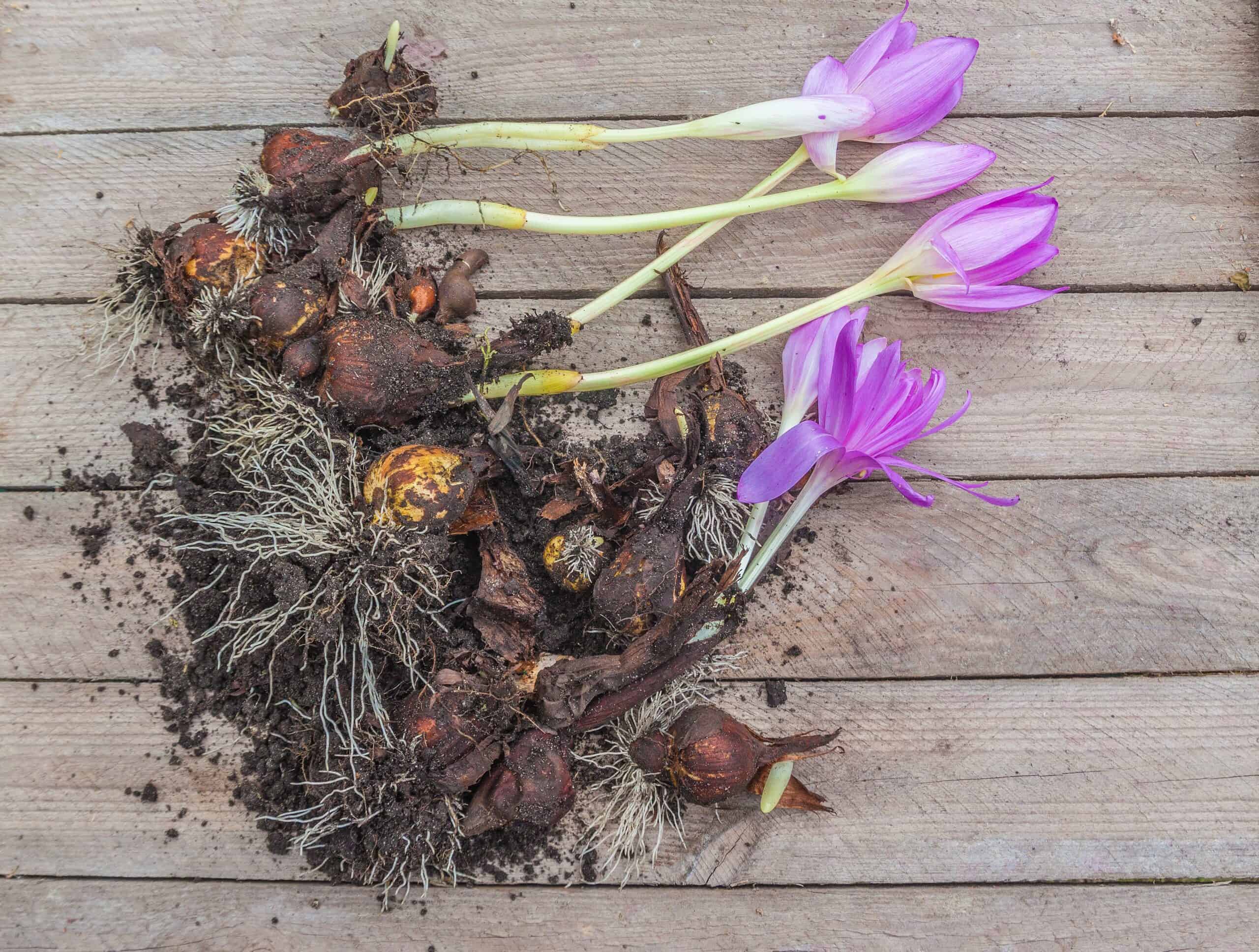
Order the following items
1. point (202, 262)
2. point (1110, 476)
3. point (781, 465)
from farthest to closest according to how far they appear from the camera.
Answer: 1. point (1110, 476)
2. point (202, 262)
3. point (781, 465)

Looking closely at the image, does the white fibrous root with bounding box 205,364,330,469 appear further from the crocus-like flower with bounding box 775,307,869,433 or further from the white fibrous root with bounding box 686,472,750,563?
the crocus-like flower with bounding box 775,307,869,433

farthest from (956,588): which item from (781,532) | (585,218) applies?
(585,218)

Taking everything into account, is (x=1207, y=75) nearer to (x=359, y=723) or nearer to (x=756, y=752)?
(x=756, y=752)

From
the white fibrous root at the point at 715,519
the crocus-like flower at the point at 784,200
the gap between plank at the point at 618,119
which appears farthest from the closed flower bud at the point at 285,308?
the white fibrous root at the point at 715,519

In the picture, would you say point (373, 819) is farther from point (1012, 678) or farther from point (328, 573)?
point (1012, 678)

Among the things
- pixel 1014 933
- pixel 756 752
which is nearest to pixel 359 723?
pixel 756 752
